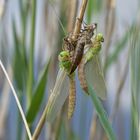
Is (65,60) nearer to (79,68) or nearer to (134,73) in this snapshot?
(79,68)

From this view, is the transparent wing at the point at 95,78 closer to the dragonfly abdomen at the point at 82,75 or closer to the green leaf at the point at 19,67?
the dragonfly abdomen at the point at 82,75

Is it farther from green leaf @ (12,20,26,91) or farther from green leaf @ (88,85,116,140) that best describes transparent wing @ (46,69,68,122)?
green leaf @ (12,20,26,91)

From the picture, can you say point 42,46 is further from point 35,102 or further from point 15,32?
point 35,102

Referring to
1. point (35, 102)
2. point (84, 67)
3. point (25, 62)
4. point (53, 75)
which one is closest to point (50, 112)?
point (84, 67)

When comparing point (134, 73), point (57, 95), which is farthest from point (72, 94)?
point (134, 73)


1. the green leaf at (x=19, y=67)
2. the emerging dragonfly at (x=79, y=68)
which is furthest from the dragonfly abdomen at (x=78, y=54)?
the green leaf at (x=19, y=67)

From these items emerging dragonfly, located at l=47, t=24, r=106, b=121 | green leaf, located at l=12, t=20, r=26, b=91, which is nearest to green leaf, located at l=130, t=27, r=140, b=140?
emerging dragonfly, located at l=47, t=24, r=106, b=121

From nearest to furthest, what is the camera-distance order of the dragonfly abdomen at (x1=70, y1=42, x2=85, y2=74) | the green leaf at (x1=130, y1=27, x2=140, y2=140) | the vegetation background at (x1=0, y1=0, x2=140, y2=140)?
the dragonfly abdomen at (x1=70, y1=42, x2=85, y2=74) < the green leaf at (x1=130, y1=27, x2=140, y2=140) < the vegetation background at (x1=0, y1=0, x2=140, y2=140)

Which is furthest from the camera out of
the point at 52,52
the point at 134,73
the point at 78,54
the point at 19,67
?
the point at 52,52
